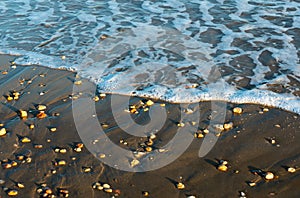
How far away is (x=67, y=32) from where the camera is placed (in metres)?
9.12

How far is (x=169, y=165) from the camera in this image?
4.60 meters

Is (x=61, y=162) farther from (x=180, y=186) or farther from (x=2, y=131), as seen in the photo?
(x=180, y=186)

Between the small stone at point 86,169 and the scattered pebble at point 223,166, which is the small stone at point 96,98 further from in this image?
the scattered pebble at point 223,166

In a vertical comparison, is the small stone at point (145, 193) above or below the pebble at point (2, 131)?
above

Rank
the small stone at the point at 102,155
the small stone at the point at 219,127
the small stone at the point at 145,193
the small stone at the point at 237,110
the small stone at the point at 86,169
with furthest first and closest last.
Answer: the small stone at the point at 237,110 → the small stone at the point at 219,127 → the small stone at the point at 102,155 → the small stone at the point at 86,169 → the small stone at the point at 145,193

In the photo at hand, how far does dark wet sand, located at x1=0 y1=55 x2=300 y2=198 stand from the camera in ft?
13.8

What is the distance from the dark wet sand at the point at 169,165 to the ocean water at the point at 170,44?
69 cm

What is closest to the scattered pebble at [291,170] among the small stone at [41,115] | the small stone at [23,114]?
the small stone at [41,115]

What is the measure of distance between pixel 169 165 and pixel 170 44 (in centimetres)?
418

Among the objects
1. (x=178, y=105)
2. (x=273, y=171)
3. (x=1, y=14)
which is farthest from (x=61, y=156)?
(x=1, y=14)

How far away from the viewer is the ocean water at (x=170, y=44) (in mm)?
6430

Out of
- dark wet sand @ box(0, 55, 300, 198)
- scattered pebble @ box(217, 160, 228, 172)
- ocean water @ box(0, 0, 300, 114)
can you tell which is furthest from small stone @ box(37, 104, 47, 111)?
scattered pebble @ box(217, 160, 228, 172)

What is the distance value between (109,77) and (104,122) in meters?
1.59

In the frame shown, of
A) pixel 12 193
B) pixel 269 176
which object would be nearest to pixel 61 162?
pixel 12 193
